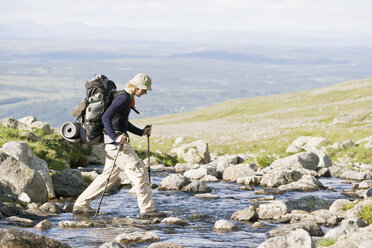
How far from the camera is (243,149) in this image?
1935 inches

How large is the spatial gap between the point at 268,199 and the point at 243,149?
95.7 feet

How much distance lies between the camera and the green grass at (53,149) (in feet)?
81.0

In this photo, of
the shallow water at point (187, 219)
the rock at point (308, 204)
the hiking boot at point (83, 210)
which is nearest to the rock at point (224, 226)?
the shallow water at point (187, 219)

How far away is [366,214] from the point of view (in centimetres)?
1496

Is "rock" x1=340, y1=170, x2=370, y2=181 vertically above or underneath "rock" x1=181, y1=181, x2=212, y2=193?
underneath

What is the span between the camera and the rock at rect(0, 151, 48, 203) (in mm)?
17359

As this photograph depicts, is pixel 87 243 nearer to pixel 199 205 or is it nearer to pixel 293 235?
pixel 293 235

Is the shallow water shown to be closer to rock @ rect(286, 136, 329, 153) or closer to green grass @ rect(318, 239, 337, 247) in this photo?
green grass @ rect(318, 239, 337, 247)

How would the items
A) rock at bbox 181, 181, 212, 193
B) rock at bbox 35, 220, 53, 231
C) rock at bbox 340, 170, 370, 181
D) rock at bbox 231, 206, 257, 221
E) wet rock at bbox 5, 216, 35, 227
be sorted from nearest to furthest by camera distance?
rock at bbox 35, 220, 53, 231 → wet rock at bbox 5, 216, 35, 227 → rock at bbox 231, 206, 257, 221 → rock at bbox 181, 181, 212, 193 → rock at bbox 340, 170, 370, 181

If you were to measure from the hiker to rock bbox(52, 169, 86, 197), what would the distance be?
386 cm

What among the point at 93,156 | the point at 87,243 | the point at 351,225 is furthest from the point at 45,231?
the point at 93,156

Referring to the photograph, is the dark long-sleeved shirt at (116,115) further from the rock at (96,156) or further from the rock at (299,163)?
the rock at (96,156)

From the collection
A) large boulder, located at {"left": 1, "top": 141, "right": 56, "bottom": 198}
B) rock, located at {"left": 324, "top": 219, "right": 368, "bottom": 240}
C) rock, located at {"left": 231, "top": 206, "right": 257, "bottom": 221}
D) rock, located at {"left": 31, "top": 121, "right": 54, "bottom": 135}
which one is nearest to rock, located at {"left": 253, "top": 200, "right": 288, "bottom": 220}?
rock, located at {"left": 231, "top": 206, "right": 257, "bottom": 221}

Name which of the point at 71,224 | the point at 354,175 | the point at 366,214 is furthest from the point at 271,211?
the point at 354,175
